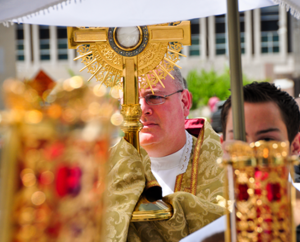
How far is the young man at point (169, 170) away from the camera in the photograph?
118 centimetres

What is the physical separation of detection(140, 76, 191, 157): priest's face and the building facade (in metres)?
14.9

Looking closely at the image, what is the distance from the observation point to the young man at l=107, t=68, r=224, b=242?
46.4 inches

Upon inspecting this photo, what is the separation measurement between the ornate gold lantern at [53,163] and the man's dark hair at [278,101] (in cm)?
69

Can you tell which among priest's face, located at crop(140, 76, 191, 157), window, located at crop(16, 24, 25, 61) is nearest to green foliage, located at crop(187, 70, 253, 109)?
window, located at crop(16, 24, 25, 61)

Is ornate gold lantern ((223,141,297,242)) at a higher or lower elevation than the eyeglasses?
lower

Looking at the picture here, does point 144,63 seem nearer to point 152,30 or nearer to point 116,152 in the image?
point 152,30

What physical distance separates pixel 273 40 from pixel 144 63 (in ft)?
59.0

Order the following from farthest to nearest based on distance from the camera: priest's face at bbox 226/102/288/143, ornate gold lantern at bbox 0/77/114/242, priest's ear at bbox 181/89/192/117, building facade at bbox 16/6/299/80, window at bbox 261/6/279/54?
window at bbox 261/6/279/54
building facade at bbox 16/6/299/80
priest's ear at bbox 181/89/192/117
priest's face at bbox 226/102/288/143
ornate gold lantern at bbox 0/77/114/242

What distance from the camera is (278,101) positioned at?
1.07 meters

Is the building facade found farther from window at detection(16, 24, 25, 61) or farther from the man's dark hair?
the man's dark hair

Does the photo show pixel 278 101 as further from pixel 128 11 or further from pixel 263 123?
pixel 128 11

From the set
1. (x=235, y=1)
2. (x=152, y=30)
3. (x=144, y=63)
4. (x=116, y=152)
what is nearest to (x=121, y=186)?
(x=116, y=152)

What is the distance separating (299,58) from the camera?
46.7ft

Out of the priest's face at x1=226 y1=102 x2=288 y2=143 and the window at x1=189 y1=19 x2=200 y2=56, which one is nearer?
the priest's face at x1=226 y1=102 x2=288 y2=143
